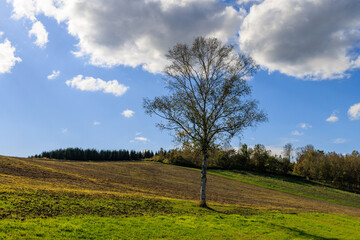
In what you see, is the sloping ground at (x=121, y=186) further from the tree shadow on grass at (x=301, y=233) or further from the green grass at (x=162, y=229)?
the tree shadow on grass at (x=301, y=233)

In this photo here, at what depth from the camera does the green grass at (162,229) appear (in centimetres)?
1255

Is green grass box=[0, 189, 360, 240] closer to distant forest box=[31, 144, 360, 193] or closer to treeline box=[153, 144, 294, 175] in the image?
distant forest box=[31, 144, 360, 193]

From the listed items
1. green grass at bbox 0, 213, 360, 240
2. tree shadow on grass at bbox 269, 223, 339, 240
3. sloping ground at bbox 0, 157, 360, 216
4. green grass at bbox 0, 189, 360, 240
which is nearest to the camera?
green grass at bbox 0, 213, 360, 240

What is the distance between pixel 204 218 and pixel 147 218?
492 centimetres

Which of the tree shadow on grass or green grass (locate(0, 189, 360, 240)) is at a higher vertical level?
green grass (locate(0, 189, 360, 240))

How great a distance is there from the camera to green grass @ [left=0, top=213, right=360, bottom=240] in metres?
12.6

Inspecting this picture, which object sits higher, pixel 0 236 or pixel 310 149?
pixel 310 149

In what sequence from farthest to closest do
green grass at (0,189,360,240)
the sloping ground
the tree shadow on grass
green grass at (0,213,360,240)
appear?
the sloping ground
the tree shadow on grass
green grass at (0,189,360,240)
green grass at (0,213,360,240)

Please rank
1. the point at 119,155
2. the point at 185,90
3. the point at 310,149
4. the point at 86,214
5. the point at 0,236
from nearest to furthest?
the point at 0,236, the point at 86,214, the point at 185,90, the point at 310,149, the point at 119,155

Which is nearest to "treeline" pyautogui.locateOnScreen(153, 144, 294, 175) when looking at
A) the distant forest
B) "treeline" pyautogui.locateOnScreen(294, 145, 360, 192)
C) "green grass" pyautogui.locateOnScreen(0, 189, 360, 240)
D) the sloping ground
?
the distant forest

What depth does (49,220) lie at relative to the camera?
14312 mm

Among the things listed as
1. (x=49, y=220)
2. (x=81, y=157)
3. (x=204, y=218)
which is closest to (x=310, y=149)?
(x=81, y=157)

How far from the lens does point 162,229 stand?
1543cm

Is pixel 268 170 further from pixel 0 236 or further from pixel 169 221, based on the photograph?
pixel 0 236
